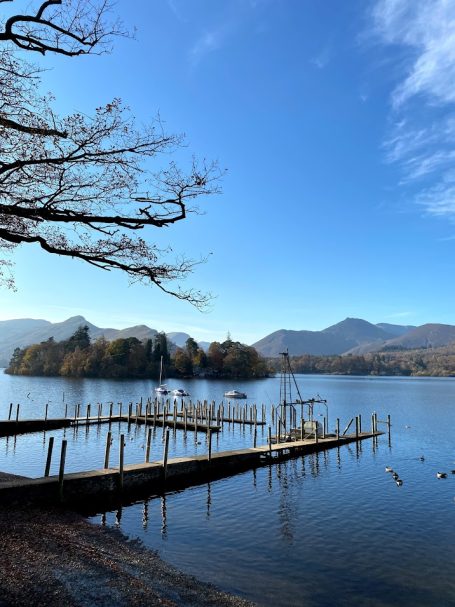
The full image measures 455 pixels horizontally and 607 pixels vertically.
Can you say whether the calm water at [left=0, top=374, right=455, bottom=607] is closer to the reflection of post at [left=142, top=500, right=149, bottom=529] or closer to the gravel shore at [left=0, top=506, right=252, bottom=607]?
the reflection of post at [left=142, top=500, right=149, bottom=529]

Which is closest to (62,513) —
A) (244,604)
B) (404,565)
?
(244,604)

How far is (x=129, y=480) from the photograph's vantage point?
2044cm

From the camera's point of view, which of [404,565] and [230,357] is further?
[230,357]

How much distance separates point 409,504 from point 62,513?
1621cm

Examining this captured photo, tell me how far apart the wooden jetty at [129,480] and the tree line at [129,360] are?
11989 cm

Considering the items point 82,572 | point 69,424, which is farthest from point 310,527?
point 69,424

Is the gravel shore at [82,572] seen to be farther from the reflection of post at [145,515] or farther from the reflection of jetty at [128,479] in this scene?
the reflection of post at [145,515]

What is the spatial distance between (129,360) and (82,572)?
140627 millimetres

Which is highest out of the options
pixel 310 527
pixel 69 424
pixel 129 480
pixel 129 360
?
pixel 129 360

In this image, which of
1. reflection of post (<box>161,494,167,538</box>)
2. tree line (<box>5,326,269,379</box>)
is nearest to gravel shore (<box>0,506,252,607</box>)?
reflection of post (<box>161,494,167,538</box>)

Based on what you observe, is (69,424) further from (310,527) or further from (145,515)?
(310,527)

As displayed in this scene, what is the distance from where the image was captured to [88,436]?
3941 centimetres

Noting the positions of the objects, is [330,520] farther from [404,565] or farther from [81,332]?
[81,332]

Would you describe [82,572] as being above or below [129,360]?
below
